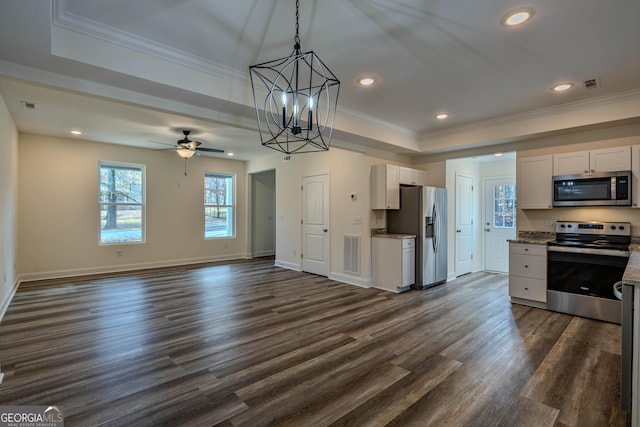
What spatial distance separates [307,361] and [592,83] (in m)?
3.97

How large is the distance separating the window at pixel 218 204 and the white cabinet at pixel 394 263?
454cm

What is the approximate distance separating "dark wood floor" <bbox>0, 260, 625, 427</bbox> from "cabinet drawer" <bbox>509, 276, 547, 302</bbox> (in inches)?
7.3

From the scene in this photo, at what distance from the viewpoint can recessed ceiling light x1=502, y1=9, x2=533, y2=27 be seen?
2.18 metres

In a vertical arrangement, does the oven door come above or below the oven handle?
below

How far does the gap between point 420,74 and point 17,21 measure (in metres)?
3.06

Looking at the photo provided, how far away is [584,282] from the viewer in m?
3.81

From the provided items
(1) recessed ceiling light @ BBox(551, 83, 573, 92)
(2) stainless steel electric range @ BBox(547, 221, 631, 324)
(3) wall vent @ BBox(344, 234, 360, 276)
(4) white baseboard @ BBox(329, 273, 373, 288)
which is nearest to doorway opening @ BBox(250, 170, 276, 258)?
(4) white baseboard @ BBox(329, 273, 373, 288)

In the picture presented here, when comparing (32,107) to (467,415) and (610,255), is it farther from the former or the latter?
(610,255)

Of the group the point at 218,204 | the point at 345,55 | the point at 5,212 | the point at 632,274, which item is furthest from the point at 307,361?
the point at 218,204

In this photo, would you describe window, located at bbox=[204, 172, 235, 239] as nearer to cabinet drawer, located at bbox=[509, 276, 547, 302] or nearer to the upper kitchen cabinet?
cabinet drawer, located at bbox=[509, 276, 547, 302]

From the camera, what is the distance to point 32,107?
13.5 ft

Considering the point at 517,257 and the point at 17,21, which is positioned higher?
the point at 17,21

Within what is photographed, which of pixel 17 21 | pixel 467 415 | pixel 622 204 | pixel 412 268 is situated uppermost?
pixel 17 21

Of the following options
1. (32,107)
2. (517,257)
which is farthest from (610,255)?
(32,107)
